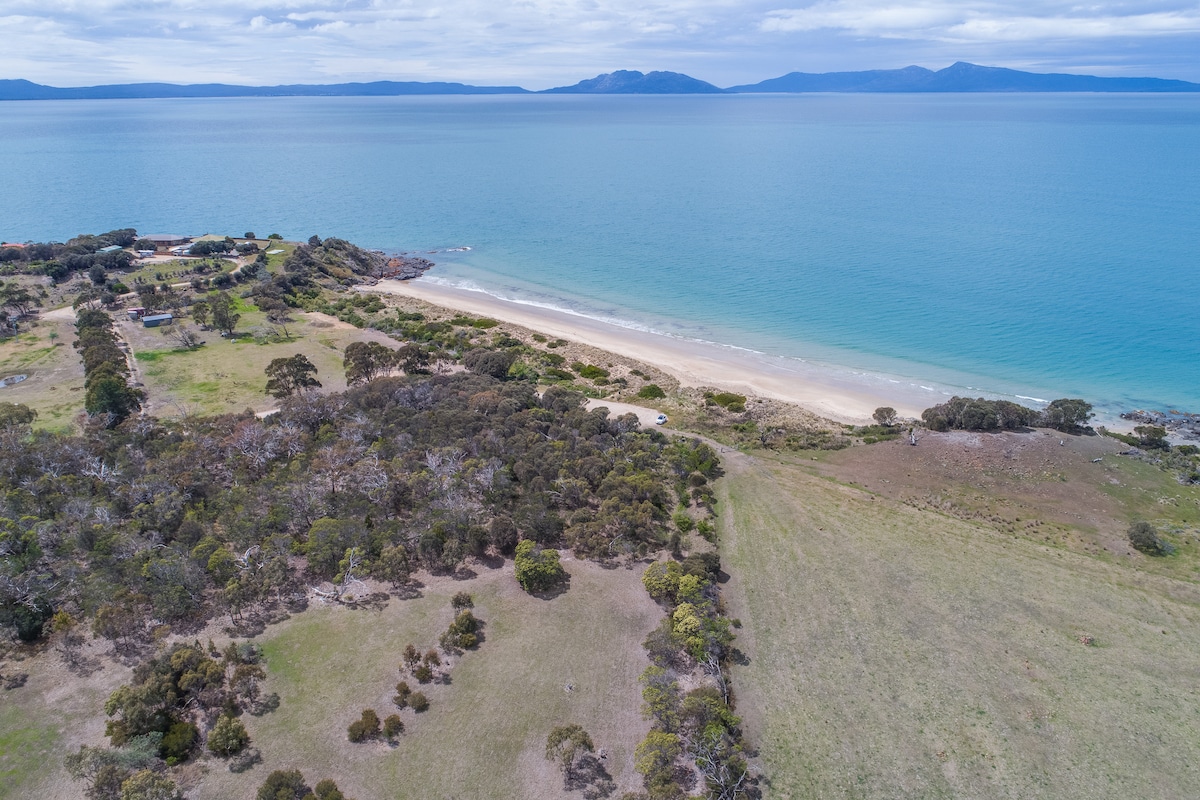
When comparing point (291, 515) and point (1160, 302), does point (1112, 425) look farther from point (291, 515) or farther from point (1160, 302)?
point (291, 515)

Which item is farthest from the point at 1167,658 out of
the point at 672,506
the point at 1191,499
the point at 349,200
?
the point at 349,200

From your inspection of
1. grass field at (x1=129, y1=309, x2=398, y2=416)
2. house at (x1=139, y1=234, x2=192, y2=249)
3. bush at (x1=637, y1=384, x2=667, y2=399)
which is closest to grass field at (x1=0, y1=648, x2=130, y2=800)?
grass field at (x1=129, y1=309, x2=398, y2=416)

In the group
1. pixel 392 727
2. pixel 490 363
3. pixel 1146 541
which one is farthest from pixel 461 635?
pixel 1146 541

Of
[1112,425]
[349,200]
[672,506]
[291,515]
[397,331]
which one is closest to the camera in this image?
[291,515]

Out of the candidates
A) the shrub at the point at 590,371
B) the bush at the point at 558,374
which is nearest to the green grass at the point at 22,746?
the bush at the point at 558,374

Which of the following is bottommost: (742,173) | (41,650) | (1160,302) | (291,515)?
(41,650)

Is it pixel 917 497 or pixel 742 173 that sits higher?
pixel 742 173
